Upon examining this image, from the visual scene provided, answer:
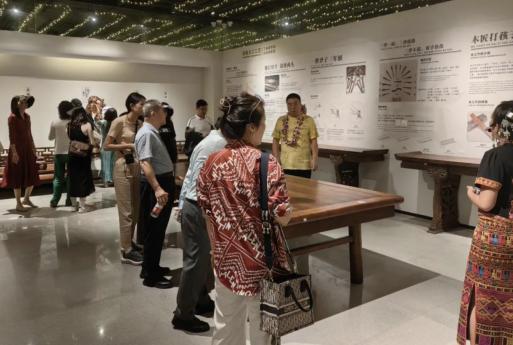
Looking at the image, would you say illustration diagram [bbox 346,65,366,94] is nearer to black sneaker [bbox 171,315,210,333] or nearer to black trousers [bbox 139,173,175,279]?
black trousers [bbox 139,173,175,279]

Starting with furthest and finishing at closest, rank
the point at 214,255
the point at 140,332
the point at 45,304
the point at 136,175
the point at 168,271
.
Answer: the point at 136,175
the point at 168,271
the point at 45,304
the point at 140,332
the point at 214,255

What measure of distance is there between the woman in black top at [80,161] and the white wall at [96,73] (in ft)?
8.37

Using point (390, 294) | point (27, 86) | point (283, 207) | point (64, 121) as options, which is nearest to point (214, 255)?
point (283, 207)

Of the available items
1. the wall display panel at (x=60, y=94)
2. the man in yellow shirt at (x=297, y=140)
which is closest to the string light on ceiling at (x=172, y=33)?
the wall display panel at (x=60, y=94)

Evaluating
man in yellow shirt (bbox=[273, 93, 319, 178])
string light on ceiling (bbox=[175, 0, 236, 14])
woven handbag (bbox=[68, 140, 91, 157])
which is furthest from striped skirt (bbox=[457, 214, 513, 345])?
string light on ceiling (bbox=[175, 0, 236, 14])

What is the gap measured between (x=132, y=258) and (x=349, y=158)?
337 centimetres

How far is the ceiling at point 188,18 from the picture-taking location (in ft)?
24.4

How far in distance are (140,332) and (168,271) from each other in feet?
3.43

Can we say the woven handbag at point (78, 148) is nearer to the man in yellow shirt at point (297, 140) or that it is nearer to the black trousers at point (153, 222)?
the man in yellow shirt at point (297, 140)

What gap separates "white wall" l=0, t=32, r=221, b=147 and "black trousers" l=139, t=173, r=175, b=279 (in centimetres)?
547

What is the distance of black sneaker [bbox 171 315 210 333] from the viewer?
273 centimetres

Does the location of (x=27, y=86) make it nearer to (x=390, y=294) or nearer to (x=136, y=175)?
(x=136, y=175)

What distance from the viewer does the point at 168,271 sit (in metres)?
3.78

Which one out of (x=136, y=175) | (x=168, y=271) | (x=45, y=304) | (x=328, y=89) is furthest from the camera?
(x=328, y=89)
